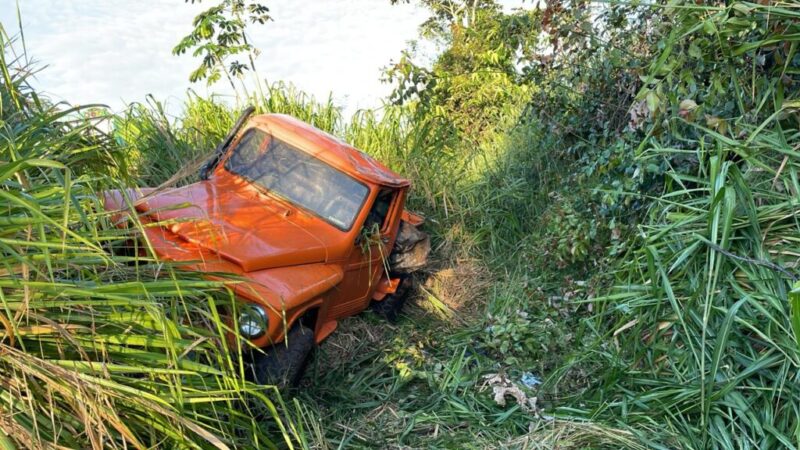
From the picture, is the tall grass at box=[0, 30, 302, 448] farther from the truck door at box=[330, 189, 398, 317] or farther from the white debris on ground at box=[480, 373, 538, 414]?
the truck door at box=[330, 189, 398, 317]

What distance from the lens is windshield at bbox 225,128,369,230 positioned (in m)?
4.88

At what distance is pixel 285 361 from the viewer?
148 inches

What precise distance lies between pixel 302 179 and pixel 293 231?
2.06 ft

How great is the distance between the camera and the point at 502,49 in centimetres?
989

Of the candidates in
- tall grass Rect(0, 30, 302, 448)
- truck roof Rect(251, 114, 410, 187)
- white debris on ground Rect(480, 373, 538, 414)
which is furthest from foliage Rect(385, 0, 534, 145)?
tall grass Rect(0, 30, 302, 448)

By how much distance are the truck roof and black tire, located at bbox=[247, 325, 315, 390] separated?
154 cm

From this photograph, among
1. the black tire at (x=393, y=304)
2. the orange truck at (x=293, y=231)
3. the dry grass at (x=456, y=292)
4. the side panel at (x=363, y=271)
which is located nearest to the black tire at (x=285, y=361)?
the orange truck at (x=293, y=231)

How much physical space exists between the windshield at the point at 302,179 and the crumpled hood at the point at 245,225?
115 mm

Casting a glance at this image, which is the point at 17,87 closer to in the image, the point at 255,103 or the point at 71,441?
the point at 71,441

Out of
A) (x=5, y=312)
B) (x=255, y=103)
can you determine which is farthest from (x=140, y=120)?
(x=5, y=312)

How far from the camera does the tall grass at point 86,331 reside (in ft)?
7.14

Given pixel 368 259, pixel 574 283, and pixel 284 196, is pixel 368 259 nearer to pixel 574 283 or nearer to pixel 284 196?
pixel 284 196

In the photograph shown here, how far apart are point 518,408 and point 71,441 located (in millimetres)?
2541

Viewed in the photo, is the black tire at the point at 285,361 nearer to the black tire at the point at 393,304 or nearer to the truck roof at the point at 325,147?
the truck roof at the point at 325,147
